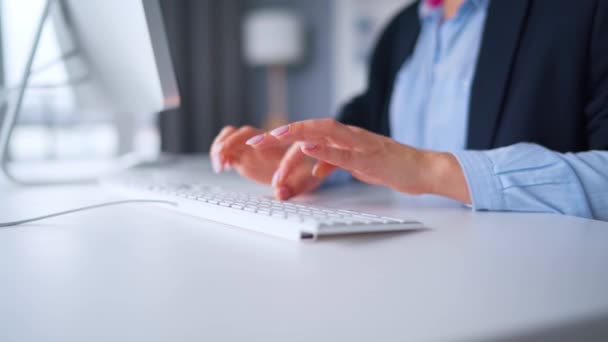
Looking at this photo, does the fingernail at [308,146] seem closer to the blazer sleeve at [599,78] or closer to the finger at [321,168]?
the finger at [321,168]

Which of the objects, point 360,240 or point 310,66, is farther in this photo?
point 310,66

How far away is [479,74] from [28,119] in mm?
2763

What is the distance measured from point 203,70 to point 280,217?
3.36 meters

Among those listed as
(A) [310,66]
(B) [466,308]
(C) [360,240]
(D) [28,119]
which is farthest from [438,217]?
(A) [310,66]

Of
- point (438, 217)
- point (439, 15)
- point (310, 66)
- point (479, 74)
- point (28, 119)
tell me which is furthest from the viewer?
point (310, 66)

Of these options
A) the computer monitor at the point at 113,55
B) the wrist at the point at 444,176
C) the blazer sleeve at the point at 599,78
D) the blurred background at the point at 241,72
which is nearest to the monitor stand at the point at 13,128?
the computer monitor at the point at 113,55

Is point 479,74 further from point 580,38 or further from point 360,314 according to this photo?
point 360,314

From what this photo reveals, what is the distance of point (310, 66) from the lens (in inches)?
159

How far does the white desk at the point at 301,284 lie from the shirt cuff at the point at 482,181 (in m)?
0.10

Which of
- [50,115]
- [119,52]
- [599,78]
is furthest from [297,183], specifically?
[50,115]

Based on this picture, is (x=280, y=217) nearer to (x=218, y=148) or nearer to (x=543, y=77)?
(x=218, y=148)

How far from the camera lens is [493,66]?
0.93 m

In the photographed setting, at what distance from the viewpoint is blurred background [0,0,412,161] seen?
9.84 feet

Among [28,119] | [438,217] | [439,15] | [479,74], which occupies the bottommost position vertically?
[28,119]
